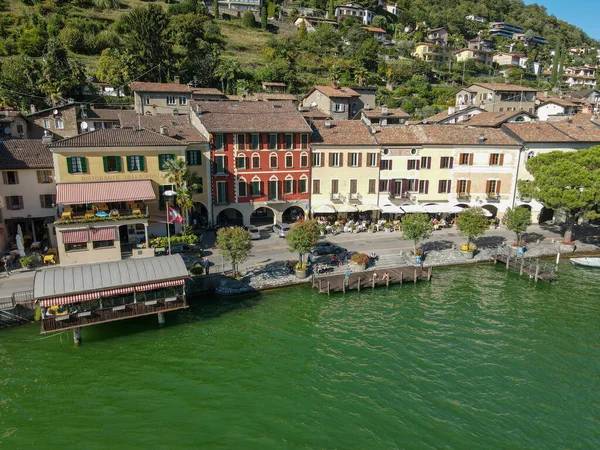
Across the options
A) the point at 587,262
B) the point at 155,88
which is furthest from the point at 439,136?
the point at 155,88

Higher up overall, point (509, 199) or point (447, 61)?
point (447, 61)

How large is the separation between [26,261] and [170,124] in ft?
67.2

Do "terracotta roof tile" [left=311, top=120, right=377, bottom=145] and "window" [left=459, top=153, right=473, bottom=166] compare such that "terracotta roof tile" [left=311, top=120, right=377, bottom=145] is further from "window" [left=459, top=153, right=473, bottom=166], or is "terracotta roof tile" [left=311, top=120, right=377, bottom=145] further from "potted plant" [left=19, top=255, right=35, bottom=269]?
"potted plant" [left=19, top=255, right=35, bottom=269]

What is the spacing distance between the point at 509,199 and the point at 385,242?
18.0m

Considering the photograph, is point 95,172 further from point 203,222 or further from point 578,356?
point 578,356

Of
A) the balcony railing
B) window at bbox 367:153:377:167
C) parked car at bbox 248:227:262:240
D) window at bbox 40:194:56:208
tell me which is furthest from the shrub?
window at bbox 40:194:56:208

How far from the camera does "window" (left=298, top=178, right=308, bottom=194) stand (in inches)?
2087

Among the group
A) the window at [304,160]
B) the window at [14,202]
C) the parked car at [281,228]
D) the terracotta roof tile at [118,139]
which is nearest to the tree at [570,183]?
the window at [304,160]

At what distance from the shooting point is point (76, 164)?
41.8 metres

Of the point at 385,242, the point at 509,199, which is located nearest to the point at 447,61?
the point at 509,199

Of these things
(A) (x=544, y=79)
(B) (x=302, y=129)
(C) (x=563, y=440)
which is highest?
(A) (x=544, y=79)

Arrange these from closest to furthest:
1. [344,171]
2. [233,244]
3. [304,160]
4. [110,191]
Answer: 1. [233,244]
2. [110,191]
3. [304,160]
4. [344,171]

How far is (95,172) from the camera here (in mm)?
42406

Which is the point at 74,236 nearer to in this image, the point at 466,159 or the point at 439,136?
the point at 439,136
